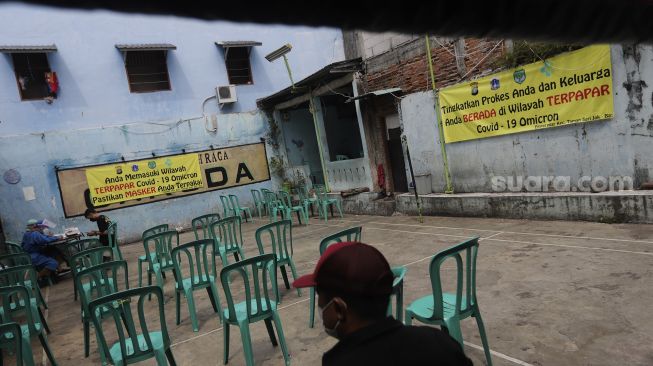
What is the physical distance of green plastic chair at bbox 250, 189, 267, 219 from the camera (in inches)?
494

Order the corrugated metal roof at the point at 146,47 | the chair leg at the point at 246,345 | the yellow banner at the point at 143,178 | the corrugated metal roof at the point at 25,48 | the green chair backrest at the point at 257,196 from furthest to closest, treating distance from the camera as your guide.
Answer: the green chair backrest at the point at 257,196 → the corrugated metal roof at the point at 146,47 → the yellow banner at the point at 143,178 → the corrugated metal roof at the point at 25,48 → the chair leg at the point at 246,345

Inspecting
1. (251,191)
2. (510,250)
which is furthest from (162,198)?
(510,250)

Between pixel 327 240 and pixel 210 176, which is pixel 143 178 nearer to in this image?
pixel 210 176

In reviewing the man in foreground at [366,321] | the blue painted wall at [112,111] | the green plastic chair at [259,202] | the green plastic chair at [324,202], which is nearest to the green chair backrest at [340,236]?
the man in foreground at [366,321]

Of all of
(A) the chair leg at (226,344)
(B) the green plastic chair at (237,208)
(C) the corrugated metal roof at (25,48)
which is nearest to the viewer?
(A) the chair leg at (226,344)

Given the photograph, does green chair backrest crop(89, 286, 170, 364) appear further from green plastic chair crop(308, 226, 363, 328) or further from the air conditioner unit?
the air conditioner unit

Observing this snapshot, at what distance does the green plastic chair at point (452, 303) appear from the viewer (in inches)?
108

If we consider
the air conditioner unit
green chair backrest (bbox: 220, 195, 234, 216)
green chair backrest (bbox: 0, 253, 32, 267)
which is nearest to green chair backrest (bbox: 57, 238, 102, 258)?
green chair backrest (bbox: 0, 253, 32, 267)

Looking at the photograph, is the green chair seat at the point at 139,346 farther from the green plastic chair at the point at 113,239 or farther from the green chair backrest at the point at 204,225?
the green plastic chair at the point at 113,239

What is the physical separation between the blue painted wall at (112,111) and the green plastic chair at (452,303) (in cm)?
896

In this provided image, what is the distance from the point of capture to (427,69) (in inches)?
344

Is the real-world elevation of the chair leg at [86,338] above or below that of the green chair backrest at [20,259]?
below
